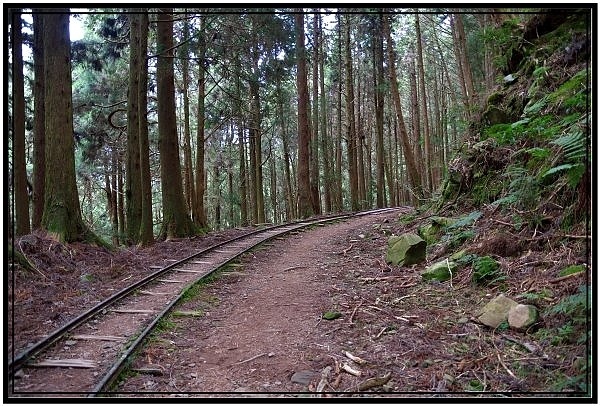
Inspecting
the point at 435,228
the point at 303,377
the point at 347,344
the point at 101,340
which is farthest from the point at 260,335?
the point at 435,228

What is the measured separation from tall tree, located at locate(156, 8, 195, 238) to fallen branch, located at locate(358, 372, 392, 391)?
9181mm

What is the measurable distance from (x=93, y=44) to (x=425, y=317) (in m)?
13.7

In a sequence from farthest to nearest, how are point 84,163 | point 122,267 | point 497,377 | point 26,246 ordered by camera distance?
point 84,163 → point 122,267 → point 26,246 → point 497,377

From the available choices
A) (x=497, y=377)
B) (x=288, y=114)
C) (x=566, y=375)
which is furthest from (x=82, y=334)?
(x=288, y=114)

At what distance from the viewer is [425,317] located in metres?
4.95

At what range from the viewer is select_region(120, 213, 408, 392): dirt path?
3.91 metres

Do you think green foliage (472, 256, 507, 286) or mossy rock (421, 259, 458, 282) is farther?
mossy rock (421, 259, 458, 282)

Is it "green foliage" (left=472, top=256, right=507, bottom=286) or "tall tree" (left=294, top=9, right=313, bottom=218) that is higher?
"tall tree" (left=294, top=9, right=313, bottom=218)

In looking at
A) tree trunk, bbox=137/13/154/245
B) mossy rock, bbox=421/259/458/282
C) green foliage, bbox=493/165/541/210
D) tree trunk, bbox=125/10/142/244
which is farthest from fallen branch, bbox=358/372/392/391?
tree trunk, bbox=125/10/142/244

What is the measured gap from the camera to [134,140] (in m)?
11.5

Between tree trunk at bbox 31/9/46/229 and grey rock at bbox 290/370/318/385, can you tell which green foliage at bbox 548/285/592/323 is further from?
tree trunk at bbox 31/9/46/229

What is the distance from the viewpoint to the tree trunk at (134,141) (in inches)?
444

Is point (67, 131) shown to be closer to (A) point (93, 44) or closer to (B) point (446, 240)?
(A) point (93, 44)

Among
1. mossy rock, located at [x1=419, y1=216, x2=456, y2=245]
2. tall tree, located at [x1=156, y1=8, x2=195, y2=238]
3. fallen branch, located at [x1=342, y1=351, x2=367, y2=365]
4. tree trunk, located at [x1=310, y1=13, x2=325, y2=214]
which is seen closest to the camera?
fallen branch, located at [x1=342, y1=351, x2=367, y2=365]
